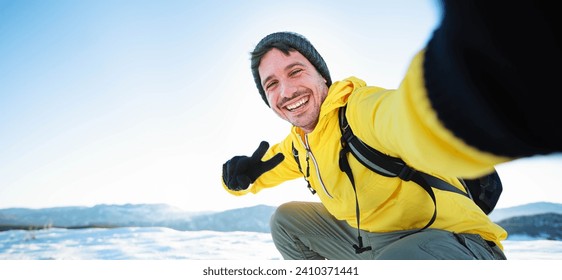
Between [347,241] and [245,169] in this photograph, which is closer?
[347,241]

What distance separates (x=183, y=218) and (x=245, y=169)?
2.99 metres

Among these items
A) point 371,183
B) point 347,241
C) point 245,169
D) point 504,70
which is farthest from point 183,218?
point 504,70

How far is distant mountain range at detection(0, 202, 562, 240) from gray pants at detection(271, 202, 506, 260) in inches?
89.3

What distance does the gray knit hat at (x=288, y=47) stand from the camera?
116cm

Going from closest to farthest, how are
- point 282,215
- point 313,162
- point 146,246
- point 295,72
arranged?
point 313,162 → point 295,72 → point 282,215 → point 146,246

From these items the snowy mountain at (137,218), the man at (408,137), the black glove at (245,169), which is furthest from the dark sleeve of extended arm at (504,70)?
the snowy mountain at (137,218)

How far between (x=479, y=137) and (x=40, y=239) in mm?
3415

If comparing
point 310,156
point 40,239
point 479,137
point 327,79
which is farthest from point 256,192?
point 40,239

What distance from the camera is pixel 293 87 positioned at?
104 centimetres

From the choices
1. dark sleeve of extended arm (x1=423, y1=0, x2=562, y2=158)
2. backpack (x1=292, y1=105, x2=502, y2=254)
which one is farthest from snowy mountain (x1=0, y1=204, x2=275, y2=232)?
dark sleeve of extended arm (x1=423, y1=0, x2=562, y2=158)

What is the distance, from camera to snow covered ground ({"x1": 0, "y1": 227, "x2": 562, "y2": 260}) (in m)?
2.05

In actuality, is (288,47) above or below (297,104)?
above

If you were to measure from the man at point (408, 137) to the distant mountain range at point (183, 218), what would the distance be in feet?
7.70

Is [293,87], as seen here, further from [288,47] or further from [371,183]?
[371,183]
